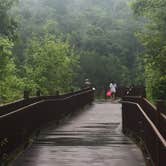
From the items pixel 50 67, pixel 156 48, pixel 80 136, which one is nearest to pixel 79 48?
pixel 50 67

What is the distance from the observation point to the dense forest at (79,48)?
143 feet

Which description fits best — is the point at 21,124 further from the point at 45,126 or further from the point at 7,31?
the point at 7,31

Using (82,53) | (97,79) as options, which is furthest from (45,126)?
(82,53)

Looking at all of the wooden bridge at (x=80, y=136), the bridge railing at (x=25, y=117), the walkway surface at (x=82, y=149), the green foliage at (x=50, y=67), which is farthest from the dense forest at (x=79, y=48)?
the walkway surface at (x=82, y=149)

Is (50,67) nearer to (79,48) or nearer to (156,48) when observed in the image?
(156,48)

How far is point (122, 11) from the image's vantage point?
138 metres

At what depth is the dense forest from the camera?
4353 centimetres

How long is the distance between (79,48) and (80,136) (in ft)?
267

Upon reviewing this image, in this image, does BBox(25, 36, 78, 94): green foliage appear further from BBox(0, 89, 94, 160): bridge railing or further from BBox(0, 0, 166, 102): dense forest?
BBox(0, 89, 94, 160): bridge railing

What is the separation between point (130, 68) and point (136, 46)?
625 centimetres

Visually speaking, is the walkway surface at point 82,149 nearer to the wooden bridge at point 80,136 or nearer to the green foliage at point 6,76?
the wooden bridge at point 80,136

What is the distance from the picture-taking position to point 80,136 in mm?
18312

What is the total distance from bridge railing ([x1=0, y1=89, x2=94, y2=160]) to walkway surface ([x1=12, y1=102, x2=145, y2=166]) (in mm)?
A: 358

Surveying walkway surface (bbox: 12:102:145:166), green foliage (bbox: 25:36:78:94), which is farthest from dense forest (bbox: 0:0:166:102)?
walkway surface (bbox: 12:102:145:166)
